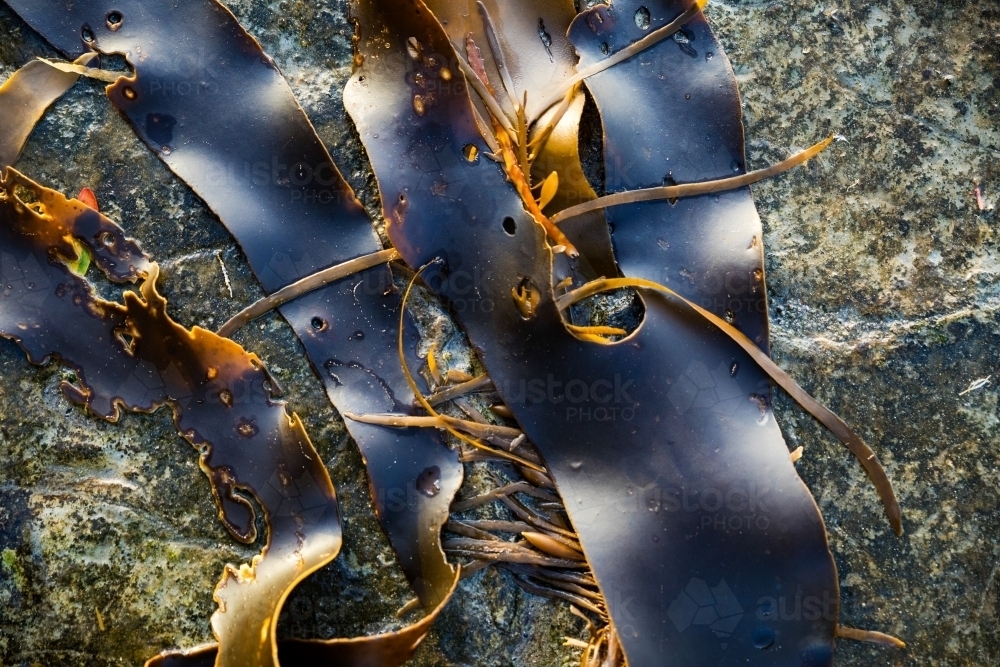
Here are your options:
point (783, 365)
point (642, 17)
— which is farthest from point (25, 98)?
point (783, 365)

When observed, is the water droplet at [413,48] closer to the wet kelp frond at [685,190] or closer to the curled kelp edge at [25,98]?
the wet kelp frond at [685,190]

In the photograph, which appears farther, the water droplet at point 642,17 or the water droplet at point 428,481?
the water droplet at point 642,17

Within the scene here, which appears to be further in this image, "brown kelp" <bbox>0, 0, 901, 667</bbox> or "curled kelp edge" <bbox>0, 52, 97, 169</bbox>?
"curled kelp edge" <bbox>0, 52, 97, 169</bbox>

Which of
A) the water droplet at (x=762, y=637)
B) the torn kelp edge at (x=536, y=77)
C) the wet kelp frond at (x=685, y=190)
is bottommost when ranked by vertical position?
the water droplet at (x=762, y=637)

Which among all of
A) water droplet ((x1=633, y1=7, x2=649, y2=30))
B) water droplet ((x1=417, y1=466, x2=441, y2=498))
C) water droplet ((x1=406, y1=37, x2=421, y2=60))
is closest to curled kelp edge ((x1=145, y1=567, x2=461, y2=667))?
water droplet ((x1=417, y1=466, x2=441, y2=498))

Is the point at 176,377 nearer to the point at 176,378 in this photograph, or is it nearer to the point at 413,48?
the point at 176,378

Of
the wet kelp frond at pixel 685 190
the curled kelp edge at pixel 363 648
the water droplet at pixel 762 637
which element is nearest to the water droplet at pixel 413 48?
the wet kelp frond at pixel 685 190

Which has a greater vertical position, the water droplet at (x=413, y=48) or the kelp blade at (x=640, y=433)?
the water droplet at (x=413, y=48)

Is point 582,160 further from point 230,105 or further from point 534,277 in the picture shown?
point 230,105

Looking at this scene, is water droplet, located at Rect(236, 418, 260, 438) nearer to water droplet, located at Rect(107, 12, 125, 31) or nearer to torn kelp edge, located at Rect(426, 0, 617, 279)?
torn kelp edge, located at Rect(426, 0, 617, 279)
